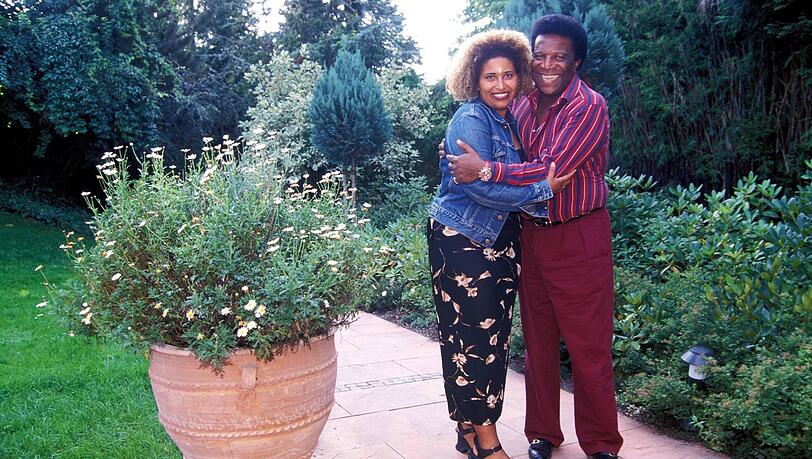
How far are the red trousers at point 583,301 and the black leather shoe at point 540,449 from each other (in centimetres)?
14

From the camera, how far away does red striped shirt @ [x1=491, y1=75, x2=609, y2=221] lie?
2205mm

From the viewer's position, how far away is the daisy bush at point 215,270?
6.75 feet

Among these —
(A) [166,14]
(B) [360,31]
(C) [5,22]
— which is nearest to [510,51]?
(C) [5,22]

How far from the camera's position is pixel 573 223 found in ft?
7.77

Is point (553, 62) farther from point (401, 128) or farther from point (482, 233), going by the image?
point (401, 128)

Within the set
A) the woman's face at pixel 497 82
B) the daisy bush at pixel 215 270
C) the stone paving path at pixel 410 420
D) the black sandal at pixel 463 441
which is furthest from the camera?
the stone paving path at pixel 410 420

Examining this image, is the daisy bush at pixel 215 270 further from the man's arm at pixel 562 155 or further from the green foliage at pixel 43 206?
the green foliage at pixel 43 206

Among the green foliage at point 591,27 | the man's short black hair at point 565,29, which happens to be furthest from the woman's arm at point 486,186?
the green foliage at point 591,27

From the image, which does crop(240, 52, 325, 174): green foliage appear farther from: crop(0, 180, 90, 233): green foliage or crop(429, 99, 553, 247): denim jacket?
crop(429, 99, 553, 247): denim jacket

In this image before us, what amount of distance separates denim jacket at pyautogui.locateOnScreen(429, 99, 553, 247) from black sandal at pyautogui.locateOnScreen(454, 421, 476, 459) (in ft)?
2.46

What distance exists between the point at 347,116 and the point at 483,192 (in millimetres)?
7106

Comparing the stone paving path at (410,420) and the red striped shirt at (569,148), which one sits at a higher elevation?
the red striped shirt at (569,148)

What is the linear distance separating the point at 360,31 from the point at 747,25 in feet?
41.4

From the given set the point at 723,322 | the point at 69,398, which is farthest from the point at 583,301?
the point at 69,398
